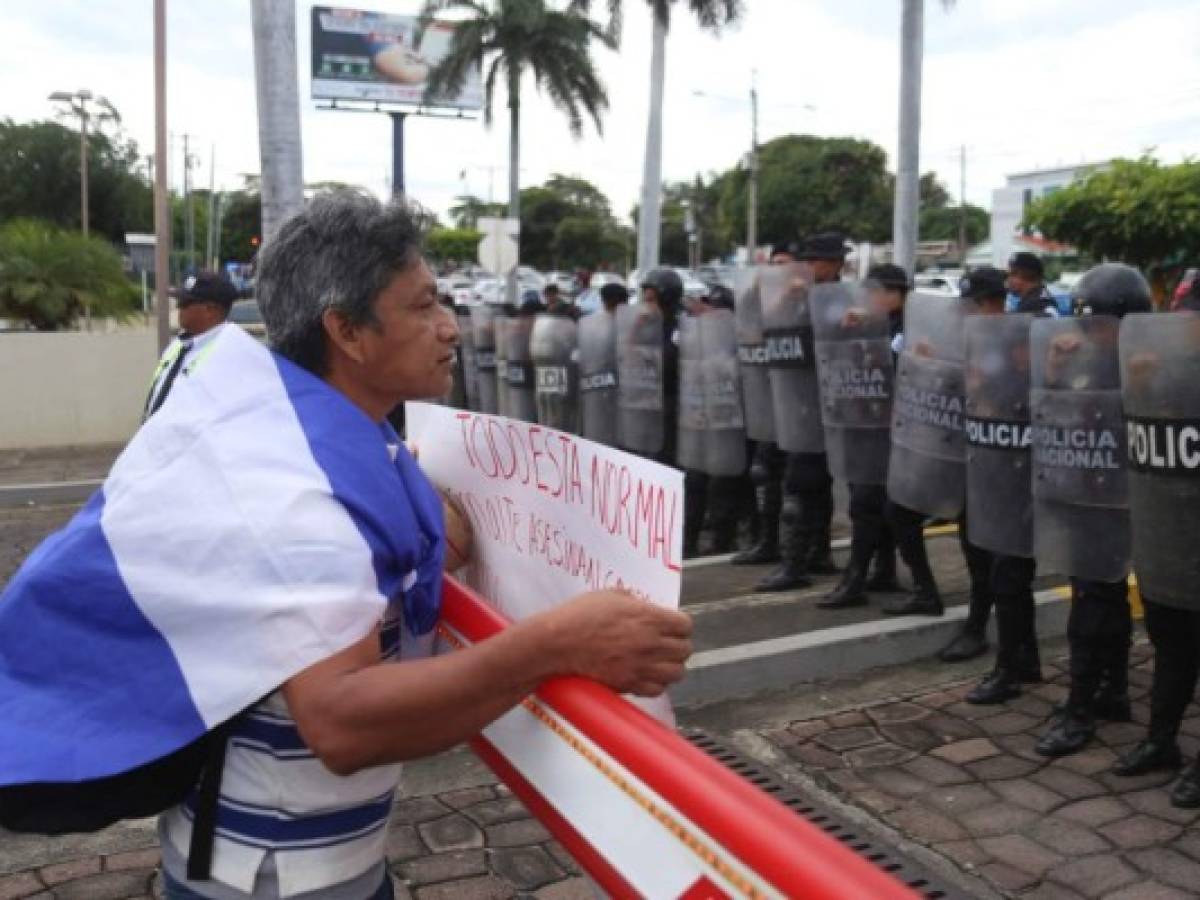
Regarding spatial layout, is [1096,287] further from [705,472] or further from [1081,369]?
[705,472]

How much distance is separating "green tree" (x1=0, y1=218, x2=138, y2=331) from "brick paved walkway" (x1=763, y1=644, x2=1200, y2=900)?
1246 centimetres

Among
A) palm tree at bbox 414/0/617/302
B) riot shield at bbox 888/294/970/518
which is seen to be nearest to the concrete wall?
riot shield at bbox 888/294/970/518

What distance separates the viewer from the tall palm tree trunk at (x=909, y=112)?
16422 mm

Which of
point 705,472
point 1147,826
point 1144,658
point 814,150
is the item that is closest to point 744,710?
point 1147,826

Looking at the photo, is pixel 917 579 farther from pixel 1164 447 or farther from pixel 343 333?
pixel 343 333

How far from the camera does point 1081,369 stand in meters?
4.09

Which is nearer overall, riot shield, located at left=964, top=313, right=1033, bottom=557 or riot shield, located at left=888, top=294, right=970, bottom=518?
riot shield, located at left=964, top=313, right=1033, bottom=557

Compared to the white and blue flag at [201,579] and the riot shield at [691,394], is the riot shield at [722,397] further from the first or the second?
the white and blue flag at [201,579]

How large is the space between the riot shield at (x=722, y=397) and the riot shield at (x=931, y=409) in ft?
6.39

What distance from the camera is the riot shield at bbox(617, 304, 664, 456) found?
7.67 meters

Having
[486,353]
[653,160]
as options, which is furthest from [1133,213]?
[486,353]

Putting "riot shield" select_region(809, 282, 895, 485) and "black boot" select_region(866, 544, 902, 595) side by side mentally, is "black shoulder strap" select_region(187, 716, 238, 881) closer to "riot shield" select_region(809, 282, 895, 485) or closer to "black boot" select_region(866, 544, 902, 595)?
"riot shield" select_region(809, 282, 895, 485)

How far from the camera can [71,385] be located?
13266 millimetres

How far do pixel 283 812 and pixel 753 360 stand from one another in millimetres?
5665
